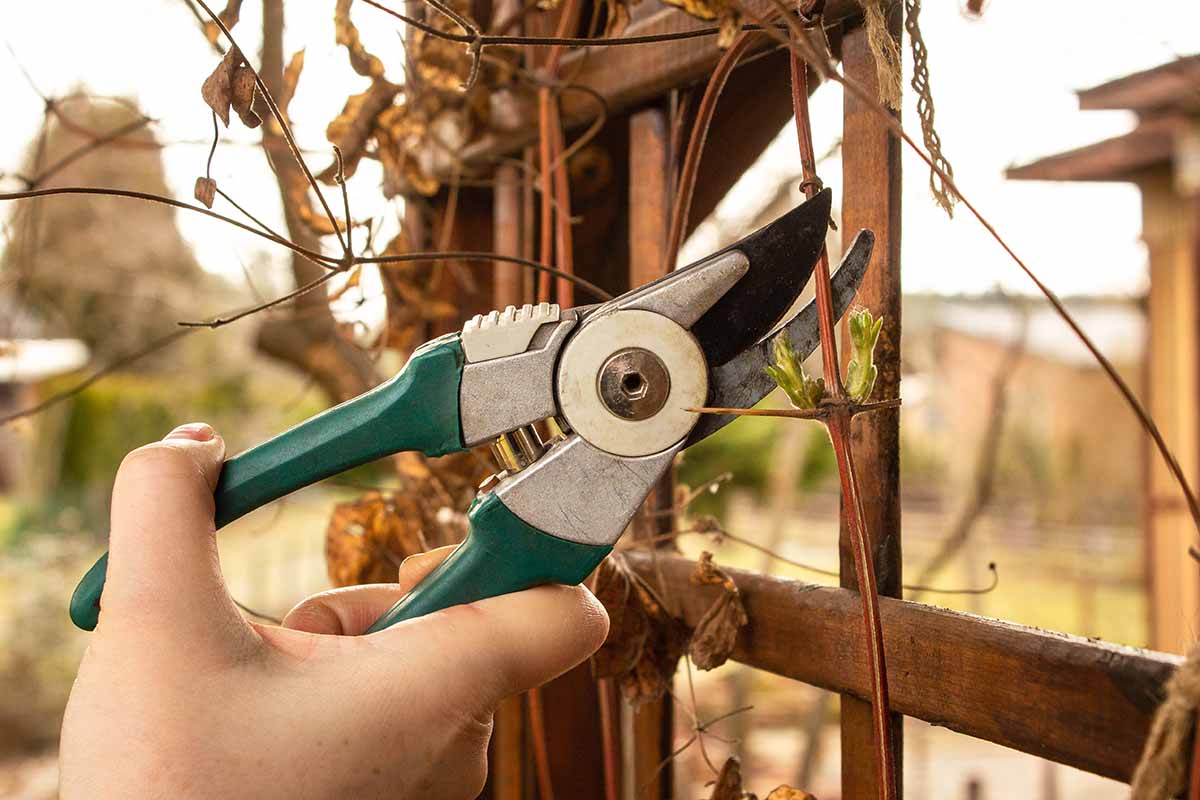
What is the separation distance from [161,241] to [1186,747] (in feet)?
27.5

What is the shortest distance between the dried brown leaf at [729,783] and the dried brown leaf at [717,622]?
7 centimetres

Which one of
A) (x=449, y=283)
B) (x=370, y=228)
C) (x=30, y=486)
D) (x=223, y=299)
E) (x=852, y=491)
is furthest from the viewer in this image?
(x=30, y=486)

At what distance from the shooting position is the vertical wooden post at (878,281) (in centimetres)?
60

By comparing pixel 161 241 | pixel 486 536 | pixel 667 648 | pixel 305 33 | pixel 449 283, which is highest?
pixel 161 241

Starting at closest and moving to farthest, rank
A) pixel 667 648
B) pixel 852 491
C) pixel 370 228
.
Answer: pixel 852 491 → pixel 667 648 → pixel 370 228

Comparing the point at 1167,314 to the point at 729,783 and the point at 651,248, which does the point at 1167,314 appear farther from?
the point at 729,783

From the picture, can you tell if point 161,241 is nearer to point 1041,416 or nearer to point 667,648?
point 1041,416

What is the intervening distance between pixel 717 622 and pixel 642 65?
0.46m

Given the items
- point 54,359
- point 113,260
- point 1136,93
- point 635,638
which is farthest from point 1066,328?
point 54,359

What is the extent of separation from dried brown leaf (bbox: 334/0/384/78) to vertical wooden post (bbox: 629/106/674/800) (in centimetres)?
27

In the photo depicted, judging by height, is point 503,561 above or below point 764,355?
below

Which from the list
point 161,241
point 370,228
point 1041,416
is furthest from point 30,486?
point 370,228

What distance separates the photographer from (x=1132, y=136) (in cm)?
293

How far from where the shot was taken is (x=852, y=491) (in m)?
0.49
